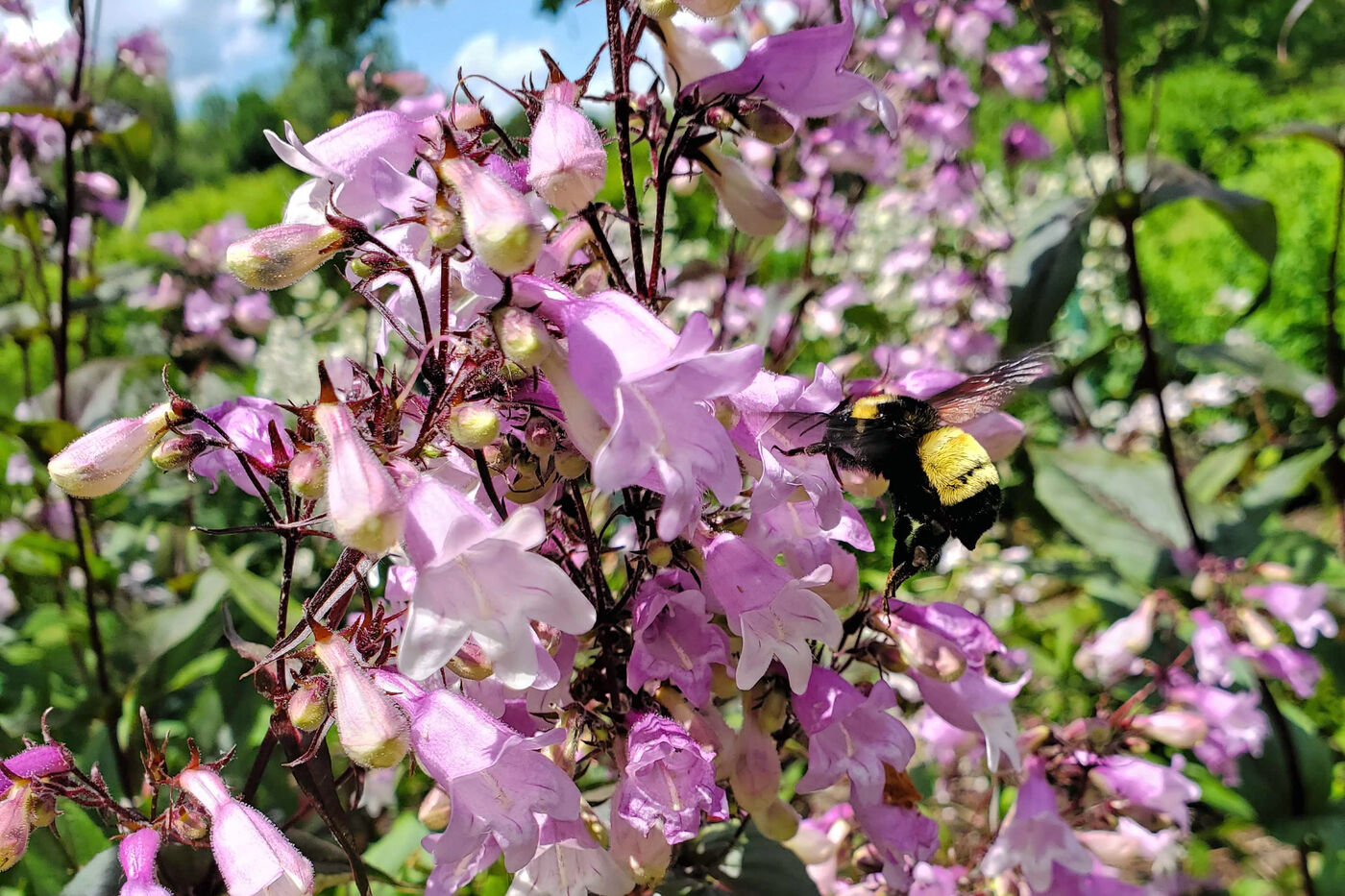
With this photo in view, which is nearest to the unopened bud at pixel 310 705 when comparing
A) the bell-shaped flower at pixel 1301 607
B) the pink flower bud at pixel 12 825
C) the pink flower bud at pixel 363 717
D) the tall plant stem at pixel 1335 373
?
the pink flower bud at pixel 363 717

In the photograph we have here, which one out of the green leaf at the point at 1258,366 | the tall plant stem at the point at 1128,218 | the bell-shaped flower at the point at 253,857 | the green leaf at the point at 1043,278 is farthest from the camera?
the green leaf at the point at 1258,366

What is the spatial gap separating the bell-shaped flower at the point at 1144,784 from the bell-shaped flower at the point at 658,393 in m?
1.13

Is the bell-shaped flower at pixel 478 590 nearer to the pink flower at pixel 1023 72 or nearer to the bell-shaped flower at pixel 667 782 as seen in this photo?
the bell-shaped flower at pixel 667 782

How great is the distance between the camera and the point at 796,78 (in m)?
1.02

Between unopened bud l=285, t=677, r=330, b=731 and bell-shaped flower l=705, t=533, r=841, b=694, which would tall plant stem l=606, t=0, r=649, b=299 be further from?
unopened bud l=285, t=677, r=330, b=731

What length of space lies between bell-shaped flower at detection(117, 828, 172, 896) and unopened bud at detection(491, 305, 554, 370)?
585mm

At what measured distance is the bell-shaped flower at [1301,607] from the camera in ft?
7.41

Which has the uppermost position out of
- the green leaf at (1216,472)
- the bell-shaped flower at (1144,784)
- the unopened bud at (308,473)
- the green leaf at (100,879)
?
the unopened bud at (308,473)

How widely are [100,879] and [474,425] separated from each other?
0.72 m

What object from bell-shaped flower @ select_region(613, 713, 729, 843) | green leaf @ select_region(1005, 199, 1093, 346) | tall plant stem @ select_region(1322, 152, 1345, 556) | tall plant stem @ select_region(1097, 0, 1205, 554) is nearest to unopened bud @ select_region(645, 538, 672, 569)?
bell-shaped flower @ select_region(613, 713, 729, 843)

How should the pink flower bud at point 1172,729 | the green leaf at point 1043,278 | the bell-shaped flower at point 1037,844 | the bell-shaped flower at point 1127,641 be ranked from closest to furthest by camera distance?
the bell-shaped flower at point 1037,844
the pink flower bud at point 1172,729
the green leaf at point 1043,278
the bell-shaped flower at point 1127,641

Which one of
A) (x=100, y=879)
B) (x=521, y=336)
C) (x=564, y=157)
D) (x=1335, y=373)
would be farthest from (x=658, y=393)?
(x=1335, y=373)

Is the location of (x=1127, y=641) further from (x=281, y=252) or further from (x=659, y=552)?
(x=281, y=252)

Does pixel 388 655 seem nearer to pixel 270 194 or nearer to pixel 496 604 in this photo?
pixel 496 604
